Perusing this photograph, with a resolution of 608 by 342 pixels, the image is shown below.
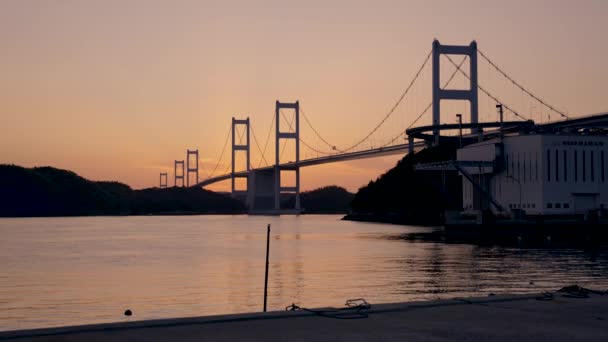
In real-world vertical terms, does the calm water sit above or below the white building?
below

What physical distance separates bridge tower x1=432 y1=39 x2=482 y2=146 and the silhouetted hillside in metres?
6.26

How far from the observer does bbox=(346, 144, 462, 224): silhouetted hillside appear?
357 feet

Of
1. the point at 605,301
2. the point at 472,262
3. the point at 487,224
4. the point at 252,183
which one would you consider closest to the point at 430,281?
the point at 472,262

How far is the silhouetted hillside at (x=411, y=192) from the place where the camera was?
4286 inches

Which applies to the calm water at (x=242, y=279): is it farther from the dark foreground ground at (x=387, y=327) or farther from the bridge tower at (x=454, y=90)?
the bridge tower at (x=454, y=90)

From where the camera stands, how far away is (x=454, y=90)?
10462 centimetres

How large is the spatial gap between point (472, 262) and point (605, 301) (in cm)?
2677

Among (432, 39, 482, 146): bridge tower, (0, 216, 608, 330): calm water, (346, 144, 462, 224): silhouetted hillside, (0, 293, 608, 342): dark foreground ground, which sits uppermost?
(432, 39, 482, 146): bridge tower

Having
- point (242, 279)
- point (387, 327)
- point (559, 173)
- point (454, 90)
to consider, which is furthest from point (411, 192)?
point (387, 327)

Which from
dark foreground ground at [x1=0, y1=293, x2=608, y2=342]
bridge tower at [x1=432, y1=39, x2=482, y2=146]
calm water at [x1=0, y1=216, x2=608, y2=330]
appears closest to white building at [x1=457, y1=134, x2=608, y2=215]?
calm water at [x1=0, y1=216, x2=608, y2=330]

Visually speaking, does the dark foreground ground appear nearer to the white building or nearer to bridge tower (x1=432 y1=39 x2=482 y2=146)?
the white building

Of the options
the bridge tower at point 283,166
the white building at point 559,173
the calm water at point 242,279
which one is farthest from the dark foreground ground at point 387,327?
the bridge tower at point 283,166

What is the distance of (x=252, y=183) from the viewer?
155000 millimetres

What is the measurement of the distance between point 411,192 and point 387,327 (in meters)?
112
